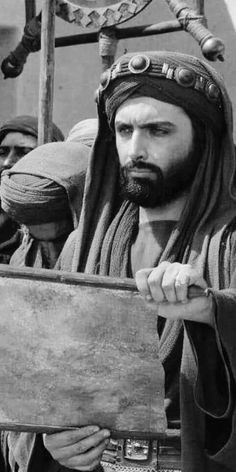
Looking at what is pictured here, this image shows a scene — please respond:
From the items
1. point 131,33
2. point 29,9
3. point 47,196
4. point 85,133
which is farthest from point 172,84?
point 29,9

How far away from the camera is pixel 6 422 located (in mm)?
3176

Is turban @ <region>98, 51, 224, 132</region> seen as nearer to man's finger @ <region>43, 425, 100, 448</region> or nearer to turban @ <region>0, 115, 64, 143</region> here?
man's finger @ <region>43, 425, 100, 448</region>

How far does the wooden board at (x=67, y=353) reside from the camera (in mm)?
3191

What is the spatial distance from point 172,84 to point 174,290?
748mm

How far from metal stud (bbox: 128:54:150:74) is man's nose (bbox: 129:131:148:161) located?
0.17 metres

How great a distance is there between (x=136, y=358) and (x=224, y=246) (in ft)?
1.27

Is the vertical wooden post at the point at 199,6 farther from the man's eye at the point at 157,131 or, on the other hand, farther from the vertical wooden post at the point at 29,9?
the man's eye at the point at 157,131

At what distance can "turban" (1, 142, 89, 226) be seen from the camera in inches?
157

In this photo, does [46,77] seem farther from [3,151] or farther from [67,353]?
[67,353]

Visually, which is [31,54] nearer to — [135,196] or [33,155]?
[33,155]

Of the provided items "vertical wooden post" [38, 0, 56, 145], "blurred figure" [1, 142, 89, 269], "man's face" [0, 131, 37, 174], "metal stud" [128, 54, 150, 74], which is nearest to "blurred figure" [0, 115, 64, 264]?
"man's face" [0, 131, 37, 174]

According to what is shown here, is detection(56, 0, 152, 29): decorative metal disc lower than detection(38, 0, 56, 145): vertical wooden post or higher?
higher

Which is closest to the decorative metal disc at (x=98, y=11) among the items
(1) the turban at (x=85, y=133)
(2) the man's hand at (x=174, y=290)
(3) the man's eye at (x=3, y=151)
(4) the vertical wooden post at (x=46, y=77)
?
(4) the vertical wooden post at (x=46, y=77)

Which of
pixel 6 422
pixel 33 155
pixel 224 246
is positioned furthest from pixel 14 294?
pixel 33 155
